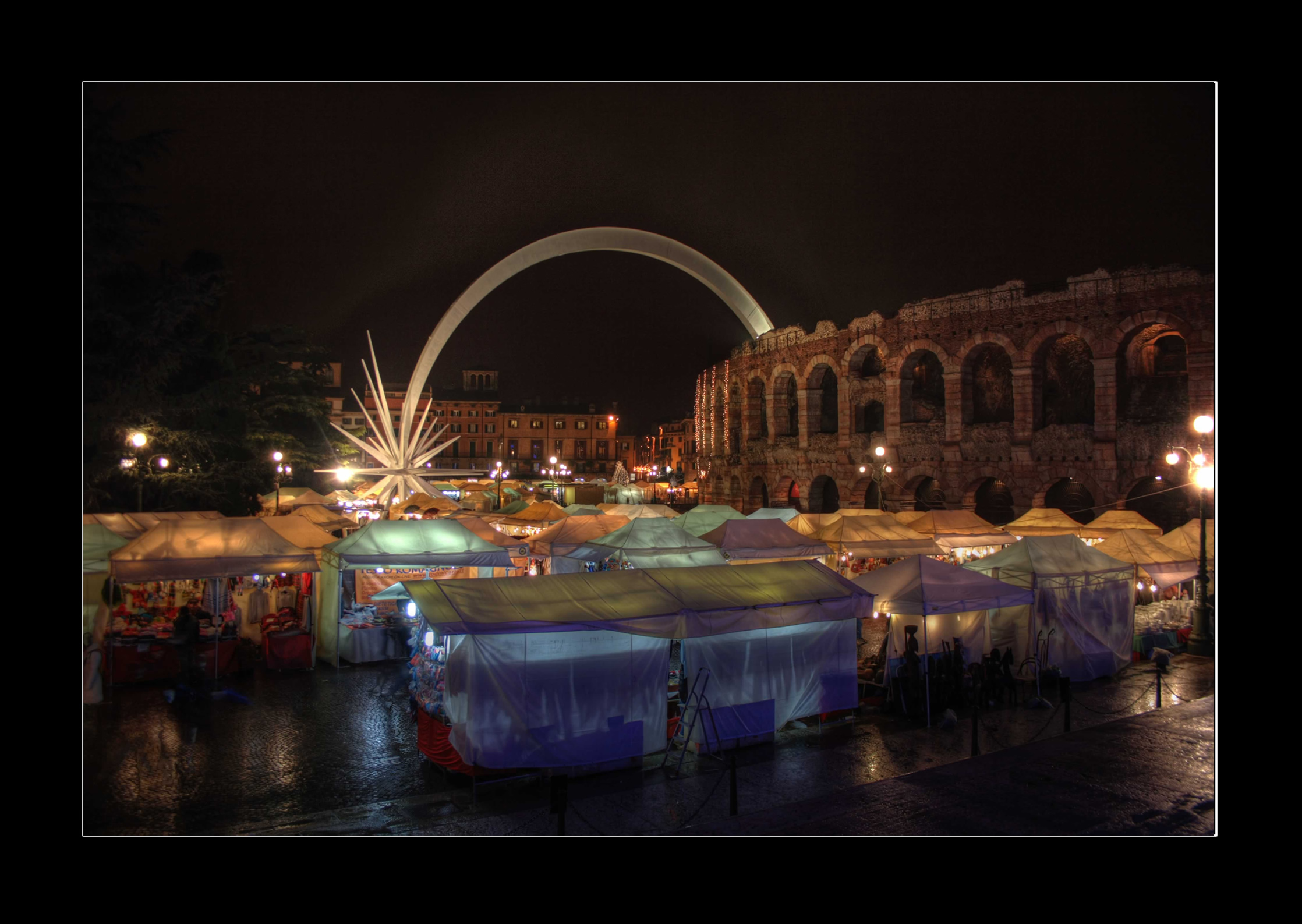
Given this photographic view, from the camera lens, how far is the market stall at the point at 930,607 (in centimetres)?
1152

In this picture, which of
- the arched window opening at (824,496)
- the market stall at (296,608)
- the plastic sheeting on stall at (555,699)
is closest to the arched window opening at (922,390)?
the arched window opening at (824,496)

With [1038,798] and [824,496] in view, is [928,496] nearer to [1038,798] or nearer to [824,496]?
[824,496]

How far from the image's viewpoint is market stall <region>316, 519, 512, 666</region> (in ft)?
48.1

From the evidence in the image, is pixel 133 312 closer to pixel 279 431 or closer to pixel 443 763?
pixel 443 763

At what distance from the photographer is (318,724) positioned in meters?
10.8

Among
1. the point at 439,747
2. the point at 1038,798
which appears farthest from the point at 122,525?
the point at 1038,798

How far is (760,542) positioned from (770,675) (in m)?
8.85

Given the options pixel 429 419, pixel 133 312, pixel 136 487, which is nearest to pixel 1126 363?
pixel 133 312

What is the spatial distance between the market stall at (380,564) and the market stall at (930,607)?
7.83m

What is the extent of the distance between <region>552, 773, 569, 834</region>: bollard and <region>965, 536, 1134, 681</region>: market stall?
27.9 feet

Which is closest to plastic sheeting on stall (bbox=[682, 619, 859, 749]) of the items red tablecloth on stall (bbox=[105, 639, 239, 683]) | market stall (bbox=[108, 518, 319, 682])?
market stall (bbox=[108, 518, 319, 682])

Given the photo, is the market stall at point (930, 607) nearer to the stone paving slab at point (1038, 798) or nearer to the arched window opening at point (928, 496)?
the stone paving slab at point (1038, 798)

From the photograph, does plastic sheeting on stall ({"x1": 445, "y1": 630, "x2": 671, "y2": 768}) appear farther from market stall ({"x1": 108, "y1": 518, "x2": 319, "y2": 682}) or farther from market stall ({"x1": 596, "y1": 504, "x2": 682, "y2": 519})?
market stall ({"x1": 596, "y1": 504, "x2": 682, "y2": 519})

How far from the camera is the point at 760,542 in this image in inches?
751
